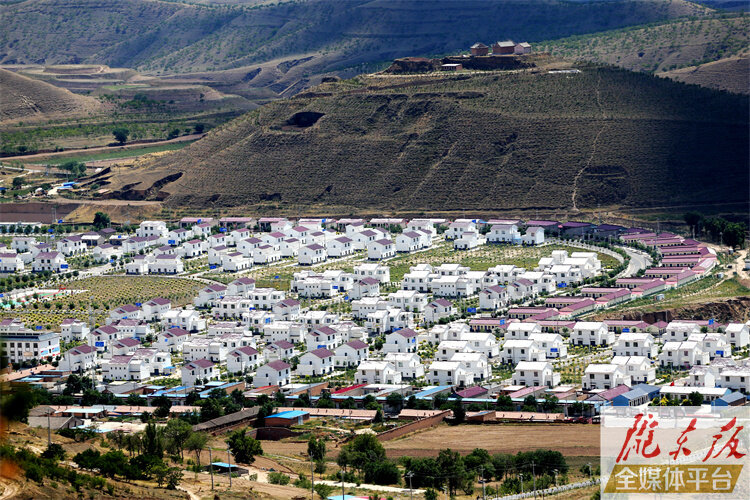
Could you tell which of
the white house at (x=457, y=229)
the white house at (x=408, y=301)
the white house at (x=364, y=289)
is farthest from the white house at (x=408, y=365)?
the white house at (x=457, y=229)

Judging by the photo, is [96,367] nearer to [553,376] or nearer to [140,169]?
[553,376]

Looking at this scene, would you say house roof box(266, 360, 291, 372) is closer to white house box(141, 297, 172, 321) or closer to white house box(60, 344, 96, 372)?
white house box(60, 344, 96, 372)

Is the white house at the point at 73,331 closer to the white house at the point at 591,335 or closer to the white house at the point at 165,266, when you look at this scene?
the white house at the point at 165,266

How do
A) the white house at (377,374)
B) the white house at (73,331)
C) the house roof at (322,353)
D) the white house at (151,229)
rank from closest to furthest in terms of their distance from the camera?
the white house at (377,374)
the house roof at (322,353)
the white house at (73,331)
the white house at (151,229)

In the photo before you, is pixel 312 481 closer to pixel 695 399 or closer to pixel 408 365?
pixel 695 399

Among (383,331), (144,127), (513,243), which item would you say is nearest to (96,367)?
(383,331)

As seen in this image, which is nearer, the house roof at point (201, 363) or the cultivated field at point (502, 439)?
the cultivated field at point (502, 439)

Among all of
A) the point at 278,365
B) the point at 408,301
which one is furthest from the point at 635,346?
the point at 408,301
